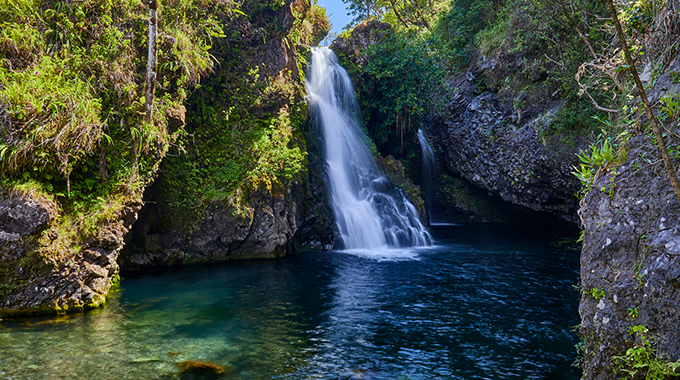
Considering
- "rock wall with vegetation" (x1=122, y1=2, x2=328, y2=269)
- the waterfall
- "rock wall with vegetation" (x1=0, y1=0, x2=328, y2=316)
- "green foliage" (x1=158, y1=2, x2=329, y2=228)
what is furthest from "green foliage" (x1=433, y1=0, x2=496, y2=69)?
"rock wall with vegetation" (x1=0, y1=0, x2=328, y2=316)

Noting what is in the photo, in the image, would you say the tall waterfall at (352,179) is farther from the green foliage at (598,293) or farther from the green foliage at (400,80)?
the green foliage at (598,293)

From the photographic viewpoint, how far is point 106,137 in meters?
9.19

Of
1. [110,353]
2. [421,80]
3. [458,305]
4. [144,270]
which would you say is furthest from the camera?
[421,80]

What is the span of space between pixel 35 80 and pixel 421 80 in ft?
54.2

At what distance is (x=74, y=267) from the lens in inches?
326

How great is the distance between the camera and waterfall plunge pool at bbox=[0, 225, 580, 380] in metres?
6.09

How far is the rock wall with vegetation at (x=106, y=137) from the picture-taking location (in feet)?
Result: 25.8

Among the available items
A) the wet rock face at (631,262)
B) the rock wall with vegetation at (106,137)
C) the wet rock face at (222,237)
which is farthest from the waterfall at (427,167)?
the wet rock face at (631,262)

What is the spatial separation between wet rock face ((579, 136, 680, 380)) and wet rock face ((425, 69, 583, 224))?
41.6 ft

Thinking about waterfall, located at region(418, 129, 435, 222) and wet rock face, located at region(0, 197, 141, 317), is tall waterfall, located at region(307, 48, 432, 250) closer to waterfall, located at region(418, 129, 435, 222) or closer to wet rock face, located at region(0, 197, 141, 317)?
waterfall, located at region(418, 129, 435, 222)

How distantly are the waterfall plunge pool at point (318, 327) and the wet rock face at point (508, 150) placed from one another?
5533mm

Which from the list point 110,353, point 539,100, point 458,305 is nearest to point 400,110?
point 539,100

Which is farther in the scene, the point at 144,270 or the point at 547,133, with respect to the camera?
the point at 547,133

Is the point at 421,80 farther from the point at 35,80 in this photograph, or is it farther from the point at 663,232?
the point at 663,232
